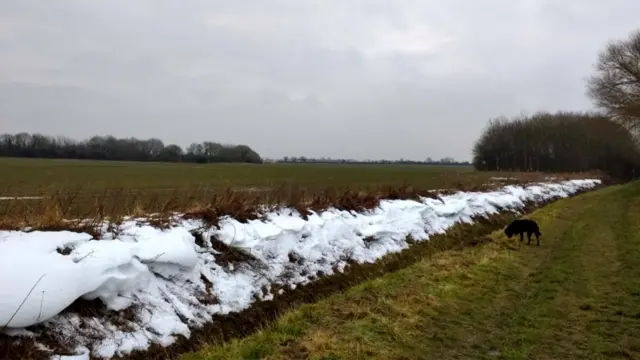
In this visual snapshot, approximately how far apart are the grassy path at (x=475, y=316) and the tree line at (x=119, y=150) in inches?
4116

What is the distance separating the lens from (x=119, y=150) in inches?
4200

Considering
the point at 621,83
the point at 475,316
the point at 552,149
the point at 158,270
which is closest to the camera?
the point at 475,316

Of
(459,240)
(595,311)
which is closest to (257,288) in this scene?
(595,311)

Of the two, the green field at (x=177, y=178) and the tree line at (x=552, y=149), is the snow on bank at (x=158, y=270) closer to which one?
the green field at (x=177, y=178)

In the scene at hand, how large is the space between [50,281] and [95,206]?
253 centimetres

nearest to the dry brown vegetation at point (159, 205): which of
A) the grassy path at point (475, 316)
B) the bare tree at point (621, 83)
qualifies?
the grassy path at point (475, 316)

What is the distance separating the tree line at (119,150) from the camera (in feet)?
323

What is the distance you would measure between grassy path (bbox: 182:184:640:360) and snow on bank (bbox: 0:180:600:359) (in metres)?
1.07

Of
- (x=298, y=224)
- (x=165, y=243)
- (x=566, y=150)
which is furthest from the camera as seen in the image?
(x=566, y=150)

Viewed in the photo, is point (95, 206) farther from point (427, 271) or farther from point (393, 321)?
point (427, 271)

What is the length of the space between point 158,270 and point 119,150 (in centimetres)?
10866

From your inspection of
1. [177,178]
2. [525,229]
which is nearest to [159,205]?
[525,229]

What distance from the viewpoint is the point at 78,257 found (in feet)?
20.0

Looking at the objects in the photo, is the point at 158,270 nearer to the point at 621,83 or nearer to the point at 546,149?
the point at 621,83
